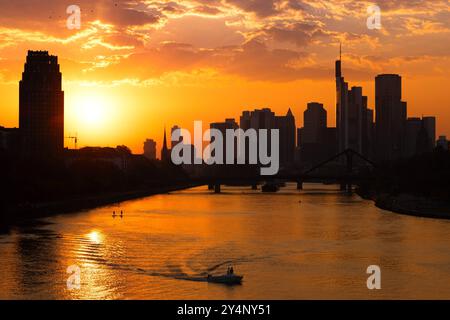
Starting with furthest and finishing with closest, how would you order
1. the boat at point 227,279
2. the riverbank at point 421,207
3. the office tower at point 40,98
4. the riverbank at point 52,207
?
the office tower at point 40,98 → the riverbank at point 421,207 → the riverbank at point 52,207 → the boat at point 227,279

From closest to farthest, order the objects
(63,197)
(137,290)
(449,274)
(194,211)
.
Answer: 1. (137,290)
2. (449,274)
3. (194,211)
4. (63,197)

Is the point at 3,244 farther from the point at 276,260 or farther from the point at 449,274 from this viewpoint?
the point at 449,274

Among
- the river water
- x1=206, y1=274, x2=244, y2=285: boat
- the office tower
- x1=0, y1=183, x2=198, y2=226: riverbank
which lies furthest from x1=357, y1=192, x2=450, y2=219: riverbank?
the office tower

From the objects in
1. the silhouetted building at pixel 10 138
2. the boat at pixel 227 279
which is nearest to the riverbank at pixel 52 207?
the boat at pixel 227 279

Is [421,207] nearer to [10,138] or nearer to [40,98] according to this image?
[10,138]

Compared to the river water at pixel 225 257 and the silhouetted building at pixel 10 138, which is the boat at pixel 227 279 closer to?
the river water at pixel 225 257

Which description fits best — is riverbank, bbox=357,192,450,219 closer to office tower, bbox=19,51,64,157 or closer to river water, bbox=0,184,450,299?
river water, bbox=0,184,450,299
